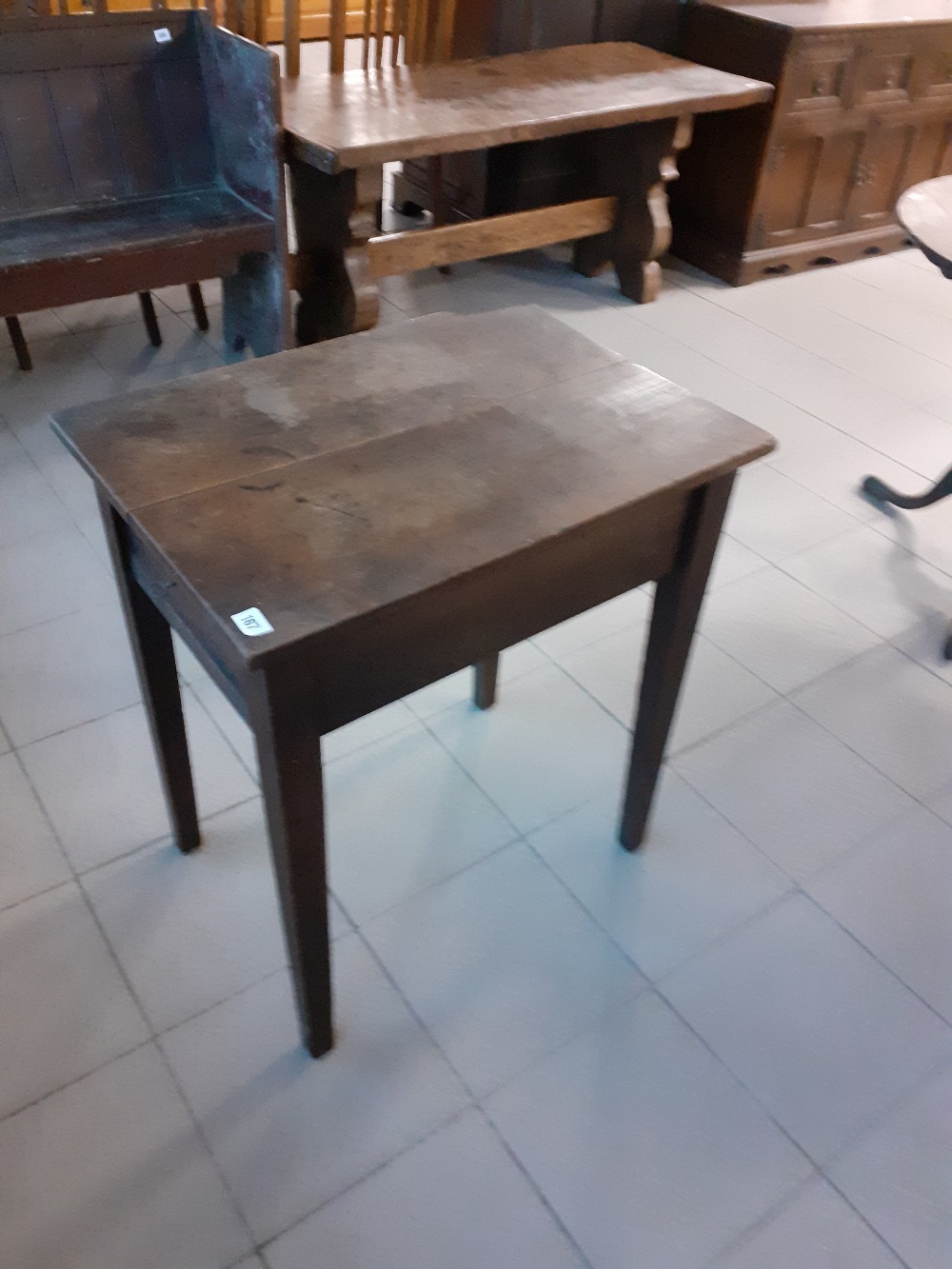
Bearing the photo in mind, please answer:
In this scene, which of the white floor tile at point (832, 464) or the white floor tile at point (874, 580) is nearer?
the white floor tile at point (874, 580)

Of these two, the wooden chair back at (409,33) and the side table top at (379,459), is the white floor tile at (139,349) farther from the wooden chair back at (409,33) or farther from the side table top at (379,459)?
the side table top at (379,459)

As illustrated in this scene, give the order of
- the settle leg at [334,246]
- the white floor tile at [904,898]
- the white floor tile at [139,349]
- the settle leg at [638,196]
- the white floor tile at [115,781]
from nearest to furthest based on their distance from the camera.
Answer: the white floor tile at [904,898]
the white floor tile at [115,781]
the settle leg at [334,246]
the white floor tile at [139,349]
the settle leg at [638,196]

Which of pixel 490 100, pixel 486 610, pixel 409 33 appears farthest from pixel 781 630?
pixel 409 33

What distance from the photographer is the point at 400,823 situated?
168cm

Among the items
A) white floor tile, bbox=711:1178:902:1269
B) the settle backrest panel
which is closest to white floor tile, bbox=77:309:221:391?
the settle backrest panel

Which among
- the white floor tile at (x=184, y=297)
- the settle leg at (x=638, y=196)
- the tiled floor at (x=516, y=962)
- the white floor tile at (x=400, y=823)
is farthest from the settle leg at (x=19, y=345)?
the settle leg at (x=638, y=196)

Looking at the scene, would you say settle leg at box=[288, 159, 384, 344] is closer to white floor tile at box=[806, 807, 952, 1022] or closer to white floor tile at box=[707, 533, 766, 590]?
white floor tile at box=[707, 533, 766, 590]

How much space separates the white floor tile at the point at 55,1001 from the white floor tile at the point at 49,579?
0.72 meters

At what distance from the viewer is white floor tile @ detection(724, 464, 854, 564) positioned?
7.76 feet

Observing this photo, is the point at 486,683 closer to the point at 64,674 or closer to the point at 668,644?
the point at 668,644

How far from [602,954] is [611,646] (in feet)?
2.39

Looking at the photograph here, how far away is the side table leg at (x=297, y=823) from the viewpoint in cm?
95

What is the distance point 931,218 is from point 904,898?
1290 millimetres

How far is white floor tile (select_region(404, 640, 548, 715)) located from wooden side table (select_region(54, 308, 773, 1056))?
592mm
